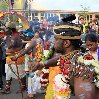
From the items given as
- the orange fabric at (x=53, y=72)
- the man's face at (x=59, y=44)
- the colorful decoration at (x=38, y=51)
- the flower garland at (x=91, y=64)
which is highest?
the man's face at (x=59, y=44)

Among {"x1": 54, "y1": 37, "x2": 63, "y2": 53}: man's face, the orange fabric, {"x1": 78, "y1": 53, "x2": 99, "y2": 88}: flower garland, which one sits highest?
{"x1": 54, "y1": 37, "x2": 63, "y2": 53}: man's face

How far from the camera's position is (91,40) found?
514 cm

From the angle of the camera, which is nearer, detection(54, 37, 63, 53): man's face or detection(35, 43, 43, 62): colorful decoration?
detection(54, 37, 63, 53): man's face

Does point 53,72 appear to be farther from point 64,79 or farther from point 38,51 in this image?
point 38,51

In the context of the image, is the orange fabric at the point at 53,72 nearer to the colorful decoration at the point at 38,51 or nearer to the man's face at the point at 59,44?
the man's face at the point at 59,44

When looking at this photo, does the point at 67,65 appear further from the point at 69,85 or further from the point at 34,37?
the point at 34,37

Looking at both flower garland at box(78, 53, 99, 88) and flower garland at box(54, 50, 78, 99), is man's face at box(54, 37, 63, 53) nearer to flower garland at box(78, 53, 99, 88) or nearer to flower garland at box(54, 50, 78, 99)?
flower garland at box(54, 50, 78, 99)

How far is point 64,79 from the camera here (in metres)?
3.70

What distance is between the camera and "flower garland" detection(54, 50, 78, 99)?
142 inches

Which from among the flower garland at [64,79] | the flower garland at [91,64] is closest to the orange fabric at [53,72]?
the flower garland at [64,79]

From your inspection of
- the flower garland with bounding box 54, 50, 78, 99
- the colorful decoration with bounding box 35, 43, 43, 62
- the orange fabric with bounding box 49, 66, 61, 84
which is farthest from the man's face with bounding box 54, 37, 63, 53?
the colorful decoration with bounding box 35, 43, 43, 62

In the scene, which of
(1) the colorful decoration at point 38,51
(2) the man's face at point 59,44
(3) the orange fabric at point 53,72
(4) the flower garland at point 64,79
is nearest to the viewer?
(4) the flower garland at point 64,79

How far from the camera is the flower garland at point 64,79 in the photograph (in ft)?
11.8

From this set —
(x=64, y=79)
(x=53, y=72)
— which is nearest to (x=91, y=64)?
(x=64, y=79)
